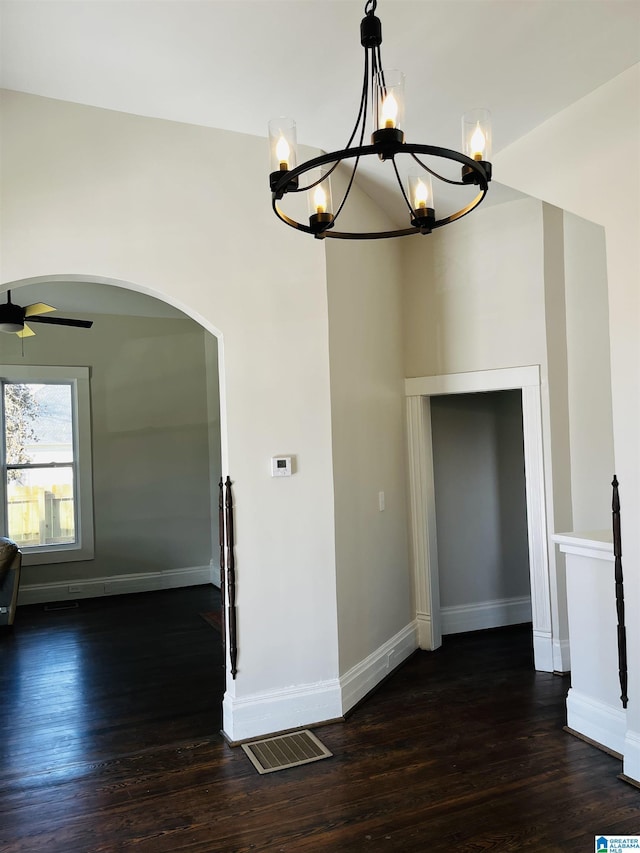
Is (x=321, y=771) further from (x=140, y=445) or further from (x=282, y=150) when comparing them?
(x=140, y=445)

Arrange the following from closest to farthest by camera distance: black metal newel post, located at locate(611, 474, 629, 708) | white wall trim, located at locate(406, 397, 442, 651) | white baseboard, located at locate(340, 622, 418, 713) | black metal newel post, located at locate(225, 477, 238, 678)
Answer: black metal newel post, located at locate(611, 474, 629, 708) < black metal newel post, located at locate(225, 477, 238, 678) < white baseboard, located at locate(340, 622, 418, 713) < white wall trim, located at locate(406, 397, 442, 651)

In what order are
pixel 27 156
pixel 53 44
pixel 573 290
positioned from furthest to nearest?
pixel 573 290, pixel 27 156, pixel 53 44

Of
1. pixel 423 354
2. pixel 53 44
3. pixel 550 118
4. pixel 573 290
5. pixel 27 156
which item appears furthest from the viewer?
pixel 423 354

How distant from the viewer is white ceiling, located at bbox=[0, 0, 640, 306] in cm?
254

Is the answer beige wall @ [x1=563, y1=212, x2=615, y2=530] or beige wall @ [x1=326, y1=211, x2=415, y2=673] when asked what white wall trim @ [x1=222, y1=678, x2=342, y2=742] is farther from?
beige wall @ [x1=563, y1=212, x2=615, y2=530]

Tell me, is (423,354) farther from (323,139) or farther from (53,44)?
(53,44)

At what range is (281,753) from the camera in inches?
129

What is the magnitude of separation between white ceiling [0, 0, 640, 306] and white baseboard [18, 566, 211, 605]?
5.14m

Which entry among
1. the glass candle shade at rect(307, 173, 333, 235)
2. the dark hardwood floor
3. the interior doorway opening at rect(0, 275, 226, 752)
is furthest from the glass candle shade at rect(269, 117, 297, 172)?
the interior doorway opening at rect(0, 275, 226, 752)

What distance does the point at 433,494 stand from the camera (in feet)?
15.8

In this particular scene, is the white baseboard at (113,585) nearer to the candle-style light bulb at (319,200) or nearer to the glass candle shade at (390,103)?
the candle-style light bulb at (319,200)

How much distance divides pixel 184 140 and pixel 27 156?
808 mm

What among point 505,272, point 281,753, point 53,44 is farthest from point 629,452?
point 53,44

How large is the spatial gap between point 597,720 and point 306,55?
11.3 ft
